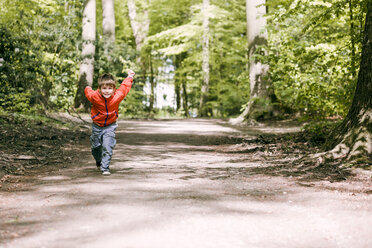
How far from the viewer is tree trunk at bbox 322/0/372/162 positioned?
658 centimetres

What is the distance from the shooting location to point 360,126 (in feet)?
22.1

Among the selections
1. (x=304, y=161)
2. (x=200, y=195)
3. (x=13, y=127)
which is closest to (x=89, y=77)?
(x=13, y=127)

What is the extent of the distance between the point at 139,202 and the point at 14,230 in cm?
136

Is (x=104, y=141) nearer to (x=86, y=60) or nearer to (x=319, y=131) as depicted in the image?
(x=319, y=131)

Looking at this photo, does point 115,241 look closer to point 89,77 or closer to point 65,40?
point 65,40

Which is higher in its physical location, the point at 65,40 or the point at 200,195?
the point at 65,40

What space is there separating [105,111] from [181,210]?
287cm

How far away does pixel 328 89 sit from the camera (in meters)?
9.31

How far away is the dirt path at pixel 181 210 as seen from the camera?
3412 millimetres

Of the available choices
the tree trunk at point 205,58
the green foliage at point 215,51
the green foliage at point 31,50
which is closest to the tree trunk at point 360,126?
the green foliage at point 215,51

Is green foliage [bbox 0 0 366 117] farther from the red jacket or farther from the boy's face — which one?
the boy's face

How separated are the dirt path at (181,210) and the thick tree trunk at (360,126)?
113 centimetres

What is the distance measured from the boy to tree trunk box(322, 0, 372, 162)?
354 cm

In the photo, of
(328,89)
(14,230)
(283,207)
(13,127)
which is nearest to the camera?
(14,230)
